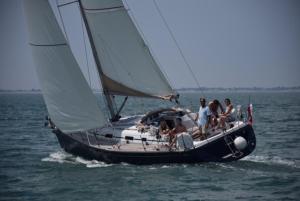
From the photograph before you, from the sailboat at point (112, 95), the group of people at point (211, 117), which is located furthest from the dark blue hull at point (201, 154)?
the group of people at point (211, 117)

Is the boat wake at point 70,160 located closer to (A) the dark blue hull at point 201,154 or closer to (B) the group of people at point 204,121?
(A) the dark blue hull at point 201,154

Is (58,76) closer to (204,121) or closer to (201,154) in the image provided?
(204,121)

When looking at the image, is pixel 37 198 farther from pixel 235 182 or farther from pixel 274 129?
pixel 274 129

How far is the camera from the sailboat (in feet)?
64.6

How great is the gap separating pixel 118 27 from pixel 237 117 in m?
6.58

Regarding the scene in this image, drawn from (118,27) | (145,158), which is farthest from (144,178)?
(118,27)

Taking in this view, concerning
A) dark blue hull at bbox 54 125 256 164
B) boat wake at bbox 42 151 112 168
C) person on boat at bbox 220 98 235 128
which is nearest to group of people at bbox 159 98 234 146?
person on boat at bbox 220 98 235 128

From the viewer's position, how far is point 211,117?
21.0 meters

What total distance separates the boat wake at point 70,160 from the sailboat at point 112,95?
0.26 meters

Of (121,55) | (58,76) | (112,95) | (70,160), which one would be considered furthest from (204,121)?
(58,76)

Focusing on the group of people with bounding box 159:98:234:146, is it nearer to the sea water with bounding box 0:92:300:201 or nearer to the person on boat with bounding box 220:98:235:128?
the person on boat with bounding box 220:98:235:128

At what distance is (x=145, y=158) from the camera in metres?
19.8

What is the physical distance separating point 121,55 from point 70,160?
16.9 ft

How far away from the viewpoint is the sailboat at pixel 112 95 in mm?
19703
